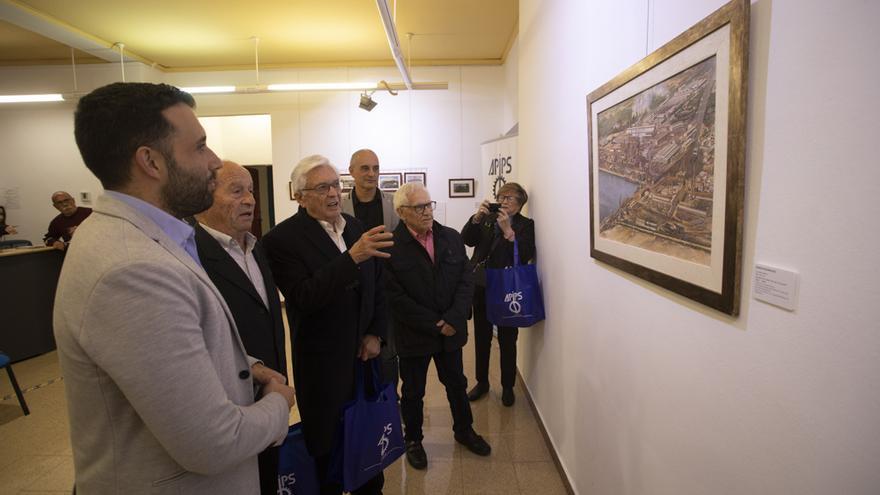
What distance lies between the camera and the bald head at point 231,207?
1.56 metres

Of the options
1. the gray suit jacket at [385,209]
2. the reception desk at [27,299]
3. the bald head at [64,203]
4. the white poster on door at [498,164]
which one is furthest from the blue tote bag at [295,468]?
the bald head at [64,203]

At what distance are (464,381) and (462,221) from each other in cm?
380

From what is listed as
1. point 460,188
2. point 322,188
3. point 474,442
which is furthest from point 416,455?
point 460,188

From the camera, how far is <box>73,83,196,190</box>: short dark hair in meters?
0.82

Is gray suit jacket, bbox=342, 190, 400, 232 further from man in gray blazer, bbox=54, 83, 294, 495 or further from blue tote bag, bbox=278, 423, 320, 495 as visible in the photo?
man in gray blazer, bbox=54, 83, 294, 495

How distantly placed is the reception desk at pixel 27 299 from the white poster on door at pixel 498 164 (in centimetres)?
501

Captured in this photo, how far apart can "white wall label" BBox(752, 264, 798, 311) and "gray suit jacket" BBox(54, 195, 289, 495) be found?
1.15 meters

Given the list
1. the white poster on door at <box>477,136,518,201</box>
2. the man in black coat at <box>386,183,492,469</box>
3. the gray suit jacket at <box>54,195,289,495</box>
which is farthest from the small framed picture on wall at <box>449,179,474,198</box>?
the gray suit jacket at <box>54,195,289,495</box>

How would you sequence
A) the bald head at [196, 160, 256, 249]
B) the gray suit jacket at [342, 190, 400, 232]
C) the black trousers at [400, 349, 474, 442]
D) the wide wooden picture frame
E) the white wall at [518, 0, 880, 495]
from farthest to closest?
the gray suit jacket at [342, 190, 400, 232]
the black trousers at [400, 349, 474, 442]
the bald head at [196, 160, 256, 249]
the wide wooden picture frame
the white wall at [518, 0, 880, 495]

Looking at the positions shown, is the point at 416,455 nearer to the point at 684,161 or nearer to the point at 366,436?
the point at 366,436

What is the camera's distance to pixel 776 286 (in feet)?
2.86

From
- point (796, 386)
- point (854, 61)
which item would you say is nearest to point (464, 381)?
point (796, 386)

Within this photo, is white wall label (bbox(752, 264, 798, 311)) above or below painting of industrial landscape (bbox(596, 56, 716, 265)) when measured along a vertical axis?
below

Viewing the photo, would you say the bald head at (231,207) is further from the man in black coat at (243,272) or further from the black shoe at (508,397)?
the black shoe at (508,397)
